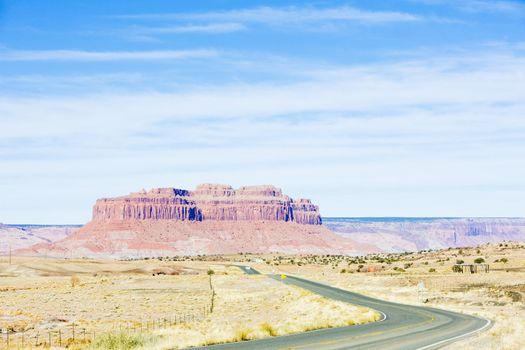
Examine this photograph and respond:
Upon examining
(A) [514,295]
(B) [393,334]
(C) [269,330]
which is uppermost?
(C) [269,330]

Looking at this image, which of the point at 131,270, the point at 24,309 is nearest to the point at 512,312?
the point at 24,309

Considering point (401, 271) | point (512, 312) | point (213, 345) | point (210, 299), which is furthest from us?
point (401, 271)

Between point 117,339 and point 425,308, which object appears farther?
point 425,308

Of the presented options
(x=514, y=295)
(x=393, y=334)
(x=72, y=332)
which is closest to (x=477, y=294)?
(x=514, y=295)

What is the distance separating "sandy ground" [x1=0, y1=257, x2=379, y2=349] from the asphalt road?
1532 mm

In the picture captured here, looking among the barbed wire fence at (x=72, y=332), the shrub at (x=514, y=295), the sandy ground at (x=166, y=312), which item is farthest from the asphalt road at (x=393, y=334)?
the shrub at (x=514, y=295)

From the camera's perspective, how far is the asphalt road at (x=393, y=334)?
28.6m

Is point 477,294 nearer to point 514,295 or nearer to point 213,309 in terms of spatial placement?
point 514,295

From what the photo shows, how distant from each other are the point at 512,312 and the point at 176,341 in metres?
26.2

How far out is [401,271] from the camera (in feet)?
338

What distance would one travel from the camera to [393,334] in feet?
108

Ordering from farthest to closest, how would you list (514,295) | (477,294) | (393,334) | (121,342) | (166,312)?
1. (477,294)
2. (514,295)
3. (166,312)
4. (393,334)
5. (121,342)

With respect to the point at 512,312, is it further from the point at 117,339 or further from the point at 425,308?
the point at 117,339

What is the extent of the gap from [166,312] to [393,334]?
2534 cm
